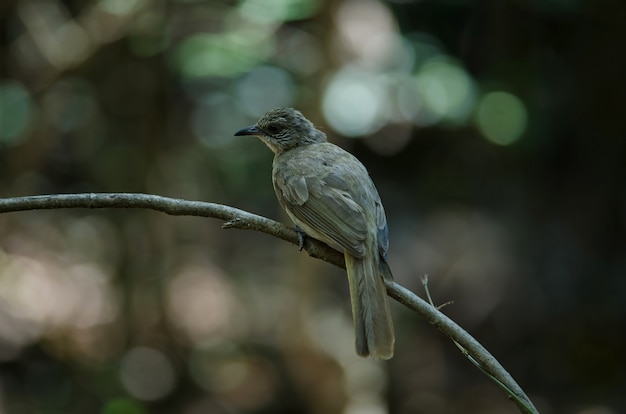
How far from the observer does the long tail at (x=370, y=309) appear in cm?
299

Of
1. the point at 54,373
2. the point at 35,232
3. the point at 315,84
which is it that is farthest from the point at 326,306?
the point at 35,232

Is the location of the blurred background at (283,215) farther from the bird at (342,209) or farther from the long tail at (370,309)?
the long tail at (370,309)

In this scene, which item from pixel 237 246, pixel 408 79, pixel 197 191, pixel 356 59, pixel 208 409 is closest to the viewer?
pixel 356 59

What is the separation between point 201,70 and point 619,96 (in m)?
4.10

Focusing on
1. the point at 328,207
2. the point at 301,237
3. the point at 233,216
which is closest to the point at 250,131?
the point at 328,207

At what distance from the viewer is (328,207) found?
11.8 ft

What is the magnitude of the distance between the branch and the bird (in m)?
0.22

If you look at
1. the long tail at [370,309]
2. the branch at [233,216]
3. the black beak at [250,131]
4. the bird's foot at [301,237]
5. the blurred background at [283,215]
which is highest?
the branch at [233,216]

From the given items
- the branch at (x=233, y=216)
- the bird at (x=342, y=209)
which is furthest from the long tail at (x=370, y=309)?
the branch at (x=233, y=216)

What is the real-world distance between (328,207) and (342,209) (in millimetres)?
65

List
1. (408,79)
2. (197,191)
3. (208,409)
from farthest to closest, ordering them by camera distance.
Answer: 1. (197,191)
2. (208,409)
3. (408,79)

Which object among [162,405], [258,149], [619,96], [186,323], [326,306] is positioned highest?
[619,96]

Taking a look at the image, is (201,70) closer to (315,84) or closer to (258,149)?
(315,84)

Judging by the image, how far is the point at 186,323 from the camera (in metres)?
7.20
